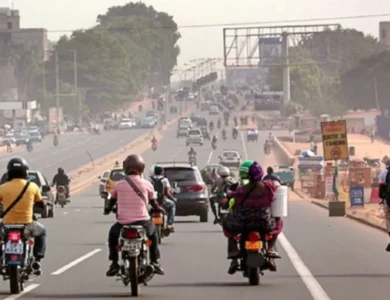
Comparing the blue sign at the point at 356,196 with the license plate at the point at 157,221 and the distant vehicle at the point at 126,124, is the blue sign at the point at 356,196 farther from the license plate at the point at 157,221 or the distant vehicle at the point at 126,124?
the distant vehicle at the point at 126,124

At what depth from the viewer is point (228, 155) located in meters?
95.7

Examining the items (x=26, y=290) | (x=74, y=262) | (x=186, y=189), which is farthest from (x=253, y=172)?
(x=186, y=189)

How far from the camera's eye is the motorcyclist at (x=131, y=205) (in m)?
16.2

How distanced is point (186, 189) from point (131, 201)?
19.6 m

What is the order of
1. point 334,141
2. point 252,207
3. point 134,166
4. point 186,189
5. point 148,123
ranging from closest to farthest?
1. point 134,166
2. point 252,207
3. point 186,189
4. point 334,141
5. point 148,123

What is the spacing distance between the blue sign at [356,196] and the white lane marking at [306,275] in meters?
23.0

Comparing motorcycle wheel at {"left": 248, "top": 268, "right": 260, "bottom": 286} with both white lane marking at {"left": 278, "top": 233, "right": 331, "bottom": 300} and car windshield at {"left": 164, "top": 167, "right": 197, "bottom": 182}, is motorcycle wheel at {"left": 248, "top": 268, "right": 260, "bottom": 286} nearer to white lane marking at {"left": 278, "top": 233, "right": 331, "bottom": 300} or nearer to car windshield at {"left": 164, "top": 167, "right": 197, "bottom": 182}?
white lane marking at {"left": 278, "top": 233, "right": 331, "bottom": 300}

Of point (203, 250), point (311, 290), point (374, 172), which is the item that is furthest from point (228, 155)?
point (311, 290)

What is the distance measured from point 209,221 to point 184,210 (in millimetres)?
2485

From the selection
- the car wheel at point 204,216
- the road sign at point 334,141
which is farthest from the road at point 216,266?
the road sign at point 334,141

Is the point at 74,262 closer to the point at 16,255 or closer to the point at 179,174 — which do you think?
the point at 16,255

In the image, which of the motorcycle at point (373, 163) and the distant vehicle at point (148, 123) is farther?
the distant vehicle at point (148, 123)

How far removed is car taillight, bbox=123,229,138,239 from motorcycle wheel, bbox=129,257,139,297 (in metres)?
0.24

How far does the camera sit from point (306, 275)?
1933 centimetres
